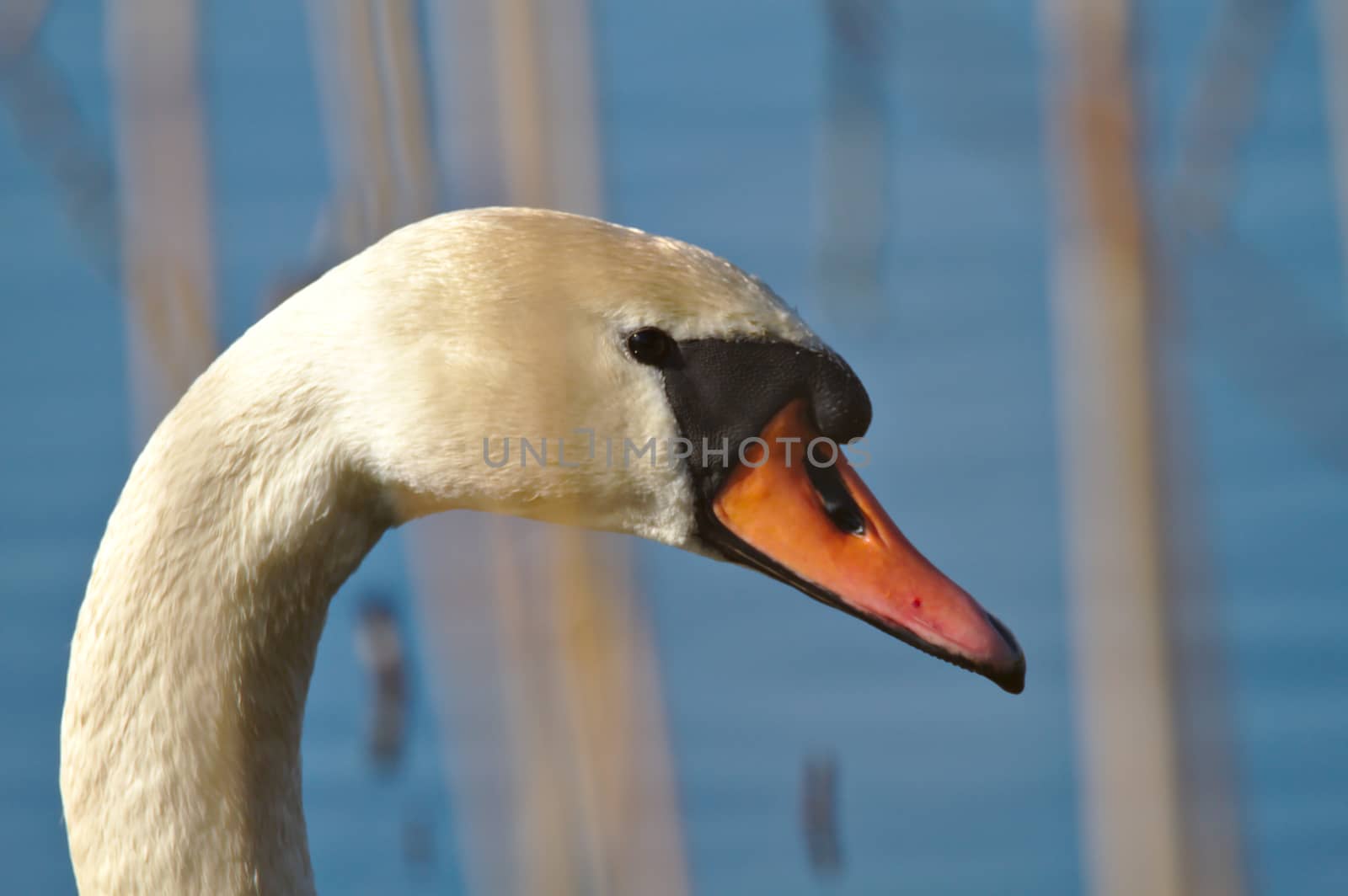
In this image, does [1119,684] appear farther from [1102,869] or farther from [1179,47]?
[1179,47]

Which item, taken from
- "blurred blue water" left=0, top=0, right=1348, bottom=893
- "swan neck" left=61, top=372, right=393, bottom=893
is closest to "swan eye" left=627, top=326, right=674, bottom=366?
"swan neck" left=61, top=372, right=393, bottom=893

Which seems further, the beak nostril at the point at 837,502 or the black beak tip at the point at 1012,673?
the beak nostril at the point at 837,502

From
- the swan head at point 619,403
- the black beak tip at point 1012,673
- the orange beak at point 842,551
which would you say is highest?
the swan head at point 619,403

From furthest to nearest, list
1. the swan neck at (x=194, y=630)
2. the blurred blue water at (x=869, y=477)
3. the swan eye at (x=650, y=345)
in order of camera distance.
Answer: the blurred blue water at (x=869, y=477) → the swan eye at (x=650, y=345) → the swan neck at (x=194, y=630)

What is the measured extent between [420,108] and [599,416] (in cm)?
51

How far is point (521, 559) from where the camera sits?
326 centimetres

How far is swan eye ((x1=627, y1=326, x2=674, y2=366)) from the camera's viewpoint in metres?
2.95

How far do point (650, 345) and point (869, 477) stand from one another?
146 inches

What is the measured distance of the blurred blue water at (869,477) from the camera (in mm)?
5812

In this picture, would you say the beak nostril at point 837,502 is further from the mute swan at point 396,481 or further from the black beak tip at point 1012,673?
the black beak tip at point 1012,673

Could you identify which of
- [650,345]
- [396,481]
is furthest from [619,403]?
[396,481]

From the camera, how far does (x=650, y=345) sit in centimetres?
297

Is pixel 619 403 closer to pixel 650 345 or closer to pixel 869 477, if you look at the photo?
pixel 650 345

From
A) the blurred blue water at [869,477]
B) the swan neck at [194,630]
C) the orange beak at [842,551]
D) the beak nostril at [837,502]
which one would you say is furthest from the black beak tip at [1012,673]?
the blurred blue water at [869,477]
